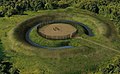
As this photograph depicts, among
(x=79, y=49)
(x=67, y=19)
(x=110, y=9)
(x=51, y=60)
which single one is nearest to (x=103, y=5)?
(x=110, y=9)

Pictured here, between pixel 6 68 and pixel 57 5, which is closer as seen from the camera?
pixel 6 68

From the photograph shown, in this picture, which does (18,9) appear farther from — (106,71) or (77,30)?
(106,71)

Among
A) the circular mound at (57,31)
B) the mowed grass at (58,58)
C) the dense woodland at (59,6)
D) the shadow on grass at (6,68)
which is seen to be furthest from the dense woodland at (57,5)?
the shadow on grass at (6,68)

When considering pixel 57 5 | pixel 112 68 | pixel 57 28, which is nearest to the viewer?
pixel 112 68

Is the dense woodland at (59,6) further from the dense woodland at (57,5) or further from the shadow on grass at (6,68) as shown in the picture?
the shadow on grass at (6,68)

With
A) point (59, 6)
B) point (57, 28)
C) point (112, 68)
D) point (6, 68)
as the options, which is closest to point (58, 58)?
point (6, 68)

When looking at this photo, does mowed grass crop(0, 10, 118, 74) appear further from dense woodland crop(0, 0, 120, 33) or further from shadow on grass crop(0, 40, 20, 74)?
dense woodland crop(0, 0, 120, 33)

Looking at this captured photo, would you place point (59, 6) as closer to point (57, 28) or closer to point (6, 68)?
point (57, 28)
